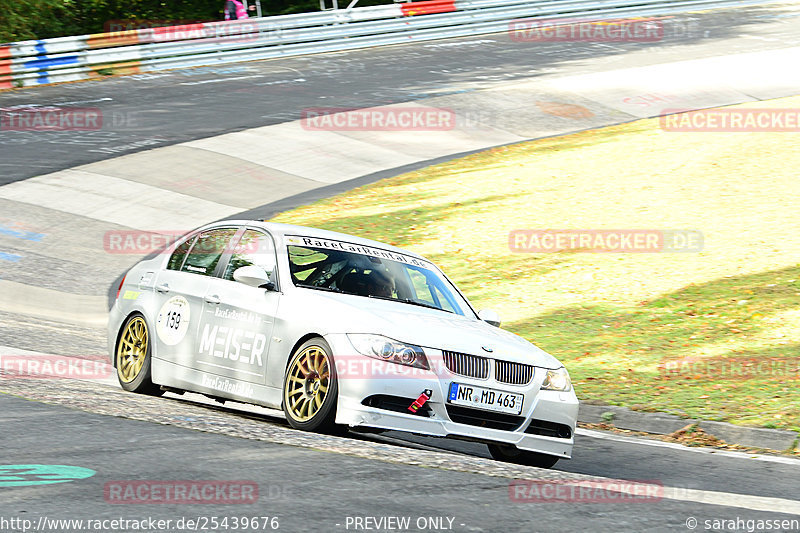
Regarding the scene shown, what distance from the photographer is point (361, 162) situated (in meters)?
23.4

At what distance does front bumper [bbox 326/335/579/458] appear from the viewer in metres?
7.11

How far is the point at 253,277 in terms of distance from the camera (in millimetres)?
8031

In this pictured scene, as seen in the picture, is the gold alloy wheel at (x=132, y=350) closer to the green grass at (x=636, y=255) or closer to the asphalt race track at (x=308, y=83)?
the green grass at (x=636, y=255)

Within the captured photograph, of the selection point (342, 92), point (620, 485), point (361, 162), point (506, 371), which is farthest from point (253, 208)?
point (620, 485)

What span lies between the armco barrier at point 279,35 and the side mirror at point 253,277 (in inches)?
899

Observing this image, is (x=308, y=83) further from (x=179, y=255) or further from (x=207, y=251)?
(x=207, y=251)

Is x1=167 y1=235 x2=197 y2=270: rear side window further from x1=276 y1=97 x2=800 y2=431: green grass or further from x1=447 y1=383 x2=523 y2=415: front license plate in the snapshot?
x1=276 y1=97 x2=800 y2=431: green grass

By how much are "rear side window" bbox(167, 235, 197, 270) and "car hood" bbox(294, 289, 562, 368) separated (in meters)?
1.77

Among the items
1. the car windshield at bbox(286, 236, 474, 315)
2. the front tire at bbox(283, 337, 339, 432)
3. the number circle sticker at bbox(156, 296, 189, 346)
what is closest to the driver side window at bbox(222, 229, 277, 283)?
the car windshield at bbox(286, 236, 474, 315)

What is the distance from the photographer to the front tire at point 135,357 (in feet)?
29.6

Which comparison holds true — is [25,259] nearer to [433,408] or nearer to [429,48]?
[433,408]

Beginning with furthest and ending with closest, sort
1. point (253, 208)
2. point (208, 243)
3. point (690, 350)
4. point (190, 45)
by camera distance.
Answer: point (190, 45) → point (253, 208) → point (690, 350) → point (208, 243)

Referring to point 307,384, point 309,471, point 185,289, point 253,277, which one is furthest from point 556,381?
point 185,289

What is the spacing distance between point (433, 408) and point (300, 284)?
159 cm
